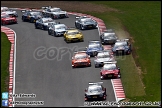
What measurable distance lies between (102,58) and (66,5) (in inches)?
1282

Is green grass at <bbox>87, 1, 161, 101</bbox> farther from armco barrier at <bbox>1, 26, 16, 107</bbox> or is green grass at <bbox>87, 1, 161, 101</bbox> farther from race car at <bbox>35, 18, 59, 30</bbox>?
armco barrier at <bbox>1, 26, 16, 107</bbox>

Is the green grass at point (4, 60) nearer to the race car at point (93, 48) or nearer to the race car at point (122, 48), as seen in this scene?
the race car at point (93, 48)

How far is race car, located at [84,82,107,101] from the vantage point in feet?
159

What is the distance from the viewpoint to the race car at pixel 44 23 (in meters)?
73.9

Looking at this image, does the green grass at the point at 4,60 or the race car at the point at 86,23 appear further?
the race car at the point at 86,23

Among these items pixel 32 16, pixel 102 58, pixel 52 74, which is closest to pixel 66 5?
pixel 32 16

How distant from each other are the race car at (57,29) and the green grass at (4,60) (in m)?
5.06

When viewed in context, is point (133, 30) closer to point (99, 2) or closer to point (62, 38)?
point (62, 38)

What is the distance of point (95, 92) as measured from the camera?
4866cm

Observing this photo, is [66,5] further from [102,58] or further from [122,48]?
[102,58]

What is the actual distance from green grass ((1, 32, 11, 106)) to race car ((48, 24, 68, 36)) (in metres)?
5.06

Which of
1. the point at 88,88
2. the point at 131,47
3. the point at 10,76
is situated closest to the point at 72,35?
the point at 131,47

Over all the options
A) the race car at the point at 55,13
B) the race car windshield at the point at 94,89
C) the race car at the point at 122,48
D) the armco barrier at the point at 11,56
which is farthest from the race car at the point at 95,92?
the race car at the point at 55,13

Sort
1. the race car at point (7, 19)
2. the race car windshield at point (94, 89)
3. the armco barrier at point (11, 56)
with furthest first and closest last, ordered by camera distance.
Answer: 1. the race car at point (7, 19)
2. the armco barrier at point (11, 56)
3. the race car windshield at point (94, 89)
